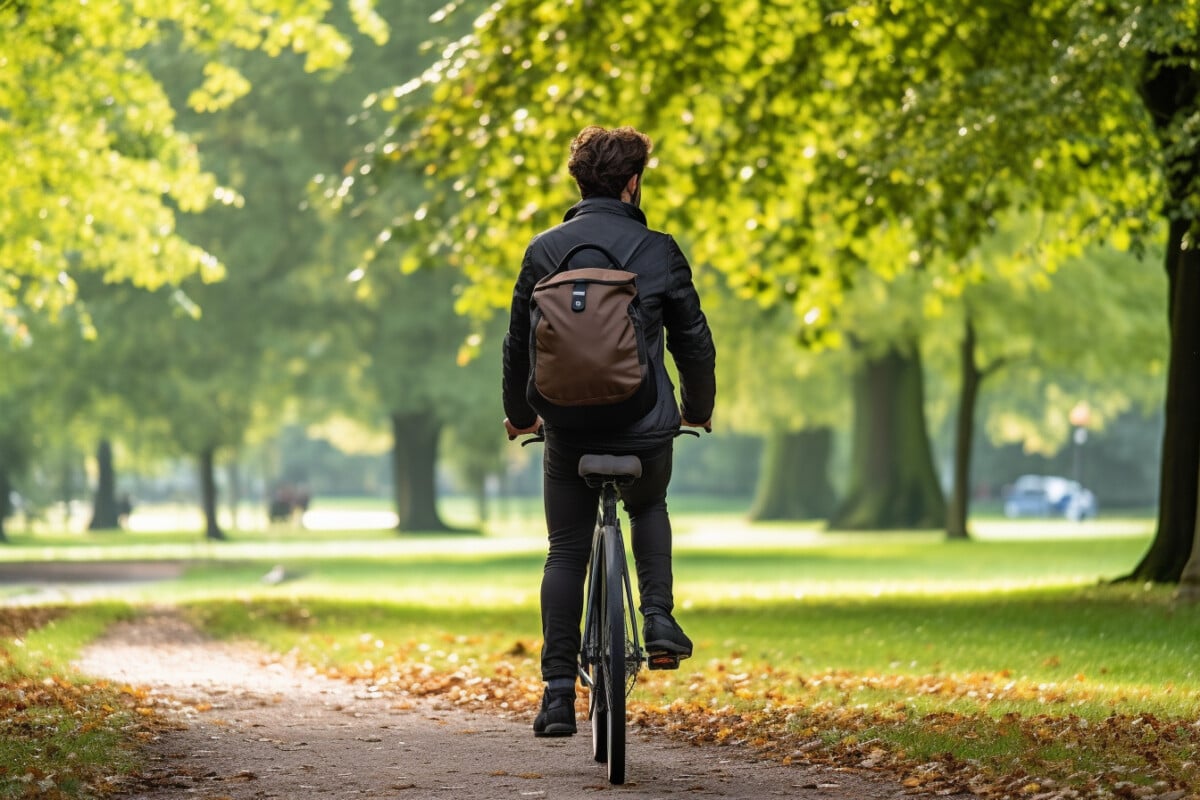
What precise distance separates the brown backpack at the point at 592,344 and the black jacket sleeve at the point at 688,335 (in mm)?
187

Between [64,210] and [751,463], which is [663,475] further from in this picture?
[751,463]

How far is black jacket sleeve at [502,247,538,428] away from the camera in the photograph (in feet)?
21.1

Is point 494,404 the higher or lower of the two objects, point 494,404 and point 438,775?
the higher

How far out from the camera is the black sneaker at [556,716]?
657 cm

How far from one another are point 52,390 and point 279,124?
6.97m

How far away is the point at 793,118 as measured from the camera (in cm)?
1708

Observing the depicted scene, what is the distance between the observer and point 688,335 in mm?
6430

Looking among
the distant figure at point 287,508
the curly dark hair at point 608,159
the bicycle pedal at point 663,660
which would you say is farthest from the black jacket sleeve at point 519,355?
the distant figure at point 287,508

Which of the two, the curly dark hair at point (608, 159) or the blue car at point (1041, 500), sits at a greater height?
the curly dark hair at point (608, 159)

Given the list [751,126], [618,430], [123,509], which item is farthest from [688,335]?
[123,509]

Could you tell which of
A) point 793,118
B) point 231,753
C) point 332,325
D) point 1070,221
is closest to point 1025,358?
point 332,325

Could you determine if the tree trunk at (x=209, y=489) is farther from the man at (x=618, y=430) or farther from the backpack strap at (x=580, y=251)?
the backpack strap at (x=580, y=251)

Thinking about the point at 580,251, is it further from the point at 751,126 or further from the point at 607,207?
the point at 751,126

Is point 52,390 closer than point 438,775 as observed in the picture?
No
